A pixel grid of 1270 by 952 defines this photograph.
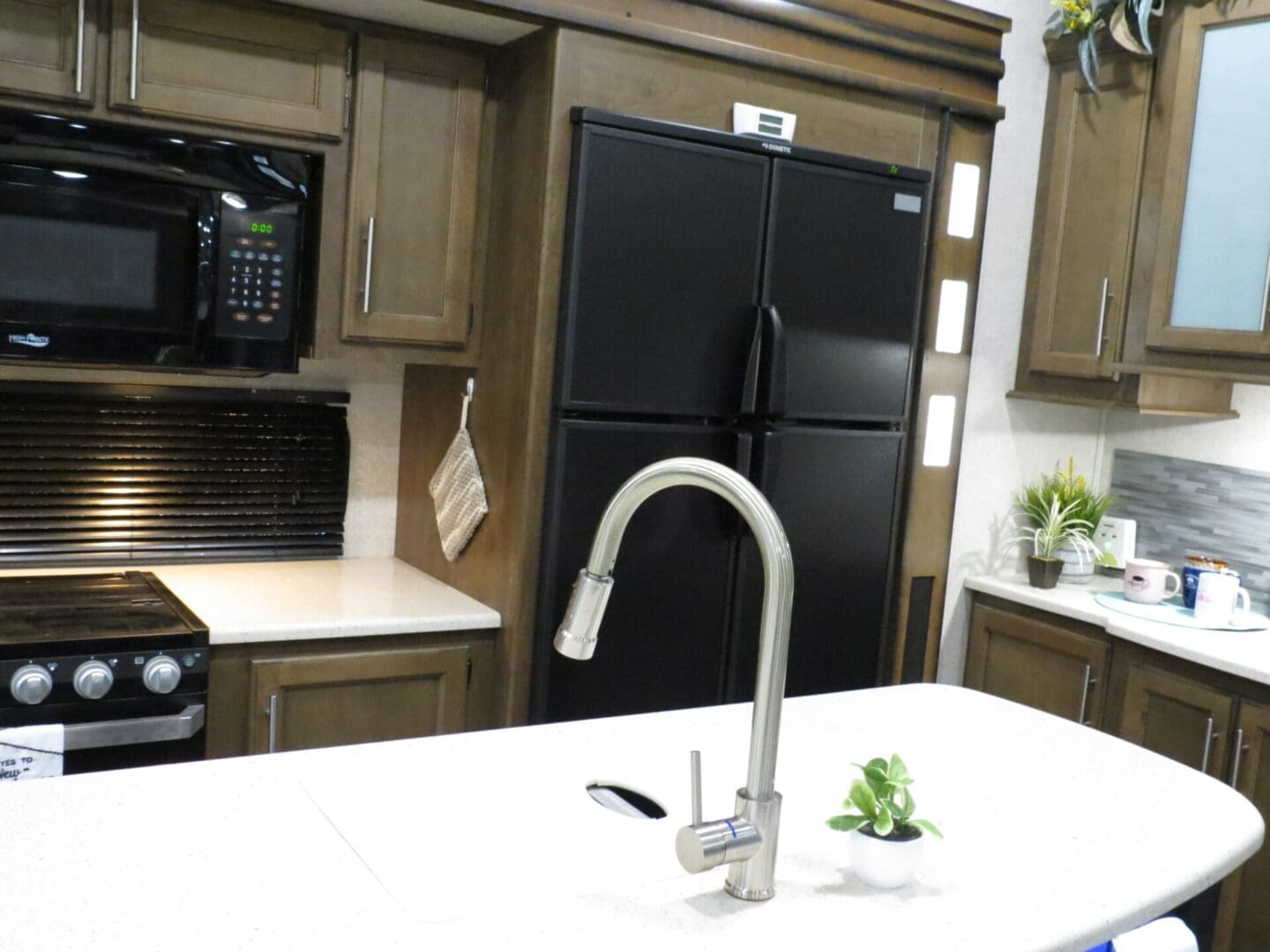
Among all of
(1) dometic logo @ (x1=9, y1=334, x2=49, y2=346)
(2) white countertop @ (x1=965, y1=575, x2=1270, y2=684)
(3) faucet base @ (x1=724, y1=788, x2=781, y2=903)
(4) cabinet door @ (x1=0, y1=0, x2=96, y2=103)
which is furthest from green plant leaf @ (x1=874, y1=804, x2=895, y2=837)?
(4) cabinet door @ (x1=0, y1=0, x2=96, y2=103)

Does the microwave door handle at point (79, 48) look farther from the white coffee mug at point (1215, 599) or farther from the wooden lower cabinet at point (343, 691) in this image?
the white coffee mug at point (1215, 599)

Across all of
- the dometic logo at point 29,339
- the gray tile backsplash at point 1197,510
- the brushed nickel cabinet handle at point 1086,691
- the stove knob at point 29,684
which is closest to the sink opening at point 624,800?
the stove knob at point 29,684

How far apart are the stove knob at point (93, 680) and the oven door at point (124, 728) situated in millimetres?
24

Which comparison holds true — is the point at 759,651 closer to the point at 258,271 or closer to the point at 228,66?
the point at 258,271

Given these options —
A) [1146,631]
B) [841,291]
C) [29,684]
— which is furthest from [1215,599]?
[29,684]

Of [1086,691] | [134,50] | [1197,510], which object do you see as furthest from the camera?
[1197,510]

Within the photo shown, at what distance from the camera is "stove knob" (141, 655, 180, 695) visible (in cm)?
224

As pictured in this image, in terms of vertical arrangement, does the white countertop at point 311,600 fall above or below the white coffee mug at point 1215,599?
below

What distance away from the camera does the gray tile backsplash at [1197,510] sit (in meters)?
3.18

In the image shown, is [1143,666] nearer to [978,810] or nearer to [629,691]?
[629,691]

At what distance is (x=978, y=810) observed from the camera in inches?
62.2

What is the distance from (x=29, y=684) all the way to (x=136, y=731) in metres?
0.21

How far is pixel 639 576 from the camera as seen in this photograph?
267cm

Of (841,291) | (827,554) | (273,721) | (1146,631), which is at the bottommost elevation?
(273,721)
